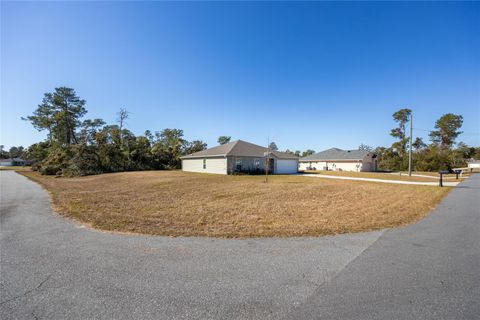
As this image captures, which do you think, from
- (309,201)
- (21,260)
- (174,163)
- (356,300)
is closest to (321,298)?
(356,300)

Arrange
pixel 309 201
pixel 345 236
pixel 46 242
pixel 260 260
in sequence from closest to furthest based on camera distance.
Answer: pixel 260 260 < pixel 46 242 < pixel 345 236 < pixel 309 201

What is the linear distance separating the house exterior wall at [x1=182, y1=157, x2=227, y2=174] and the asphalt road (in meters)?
20.0

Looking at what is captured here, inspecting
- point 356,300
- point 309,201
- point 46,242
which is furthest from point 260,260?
point 309,201

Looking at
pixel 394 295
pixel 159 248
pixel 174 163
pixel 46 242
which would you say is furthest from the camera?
pixel 174 163

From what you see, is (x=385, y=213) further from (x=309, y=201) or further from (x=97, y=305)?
(x=97, y=305)

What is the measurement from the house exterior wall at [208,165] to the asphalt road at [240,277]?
19956 mm

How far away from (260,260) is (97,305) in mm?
2280

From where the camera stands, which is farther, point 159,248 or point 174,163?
point 174,163

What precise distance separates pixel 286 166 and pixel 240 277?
26.6 meters

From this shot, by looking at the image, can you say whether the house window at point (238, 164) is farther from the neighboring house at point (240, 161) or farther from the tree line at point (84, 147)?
the tree line at point (84, 147)

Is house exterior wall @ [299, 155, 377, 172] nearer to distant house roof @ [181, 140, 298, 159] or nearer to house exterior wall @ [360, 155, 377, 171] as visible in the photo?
house exterior wall @ [360, 155, 377, 171]

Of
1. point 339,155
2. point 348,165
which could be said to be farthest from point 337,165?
point 339,155

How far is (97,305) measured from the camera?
2484 millimetres

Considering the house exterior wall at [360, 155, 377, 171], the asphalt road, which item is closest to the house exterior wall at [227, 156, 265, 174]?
the house exterior wall at [360, 155, 377, 171]
